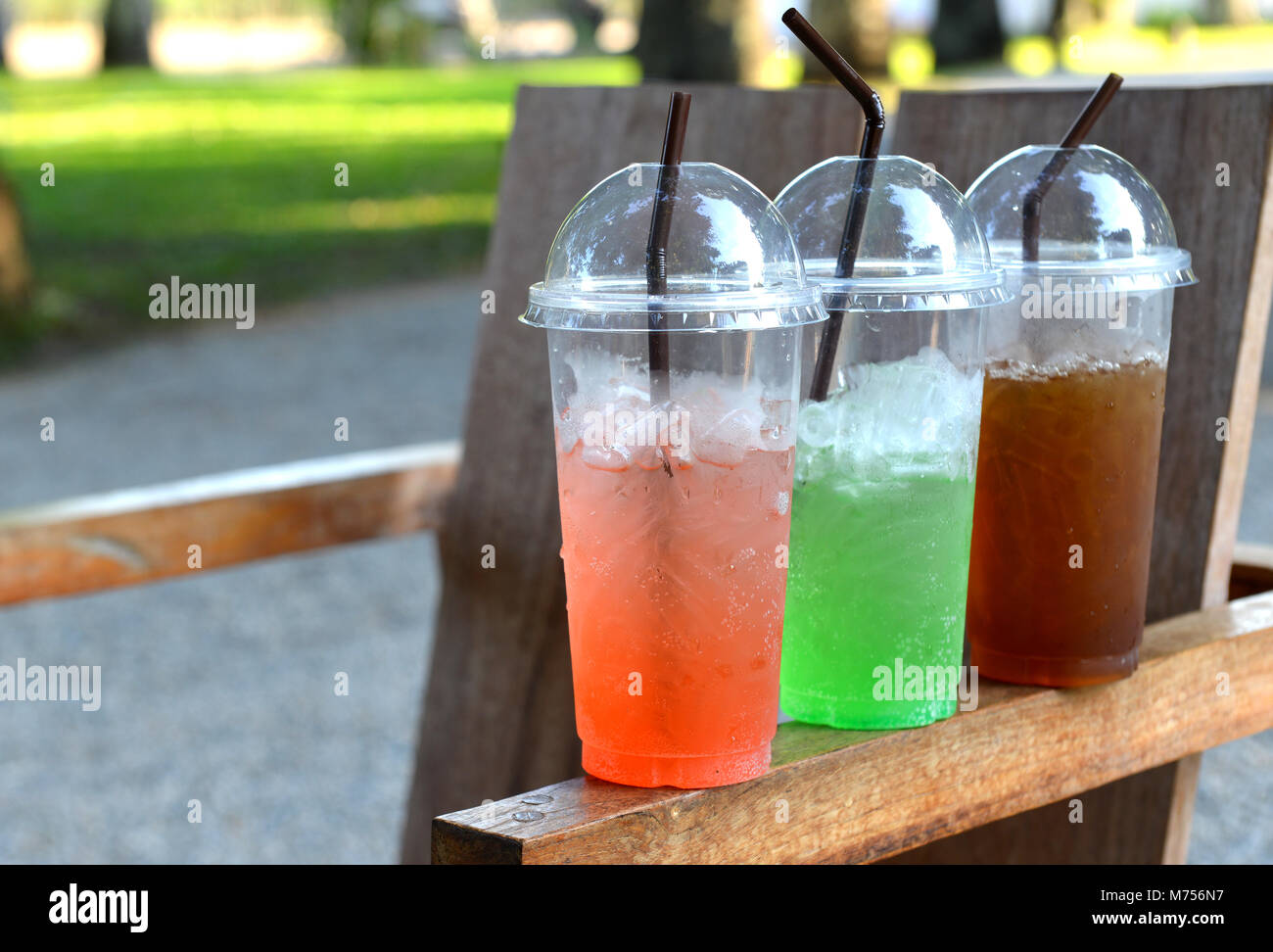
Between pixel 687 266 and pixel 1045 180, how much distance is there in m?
0.40

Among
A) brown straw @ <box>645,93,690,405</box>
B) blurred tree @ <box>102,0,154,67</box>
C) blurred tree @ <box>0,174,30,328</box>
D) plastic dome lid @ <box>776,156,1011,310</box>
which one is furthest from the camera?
blurred tree @ <box>102,0,154,67</box>

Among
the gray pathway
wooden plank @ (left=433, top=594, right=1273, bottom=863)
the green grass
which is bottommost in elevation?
the gray pathway

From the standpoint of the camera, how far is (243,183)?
11719 millimetres

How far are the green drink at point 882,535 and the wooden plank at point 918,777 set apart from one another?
4 centimetres

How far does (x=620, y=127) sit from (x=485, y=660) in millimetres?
835

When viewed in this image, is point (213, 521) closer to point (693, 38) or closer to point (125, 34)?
point (693, 38)

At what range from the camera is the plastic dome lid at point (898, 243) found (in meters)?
1.05

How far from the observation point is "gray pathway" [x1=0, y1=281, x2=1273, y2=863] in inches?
144

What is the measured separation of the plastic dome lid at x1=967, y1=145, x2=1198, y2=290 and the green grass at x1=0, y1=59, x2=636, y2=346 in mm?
8109

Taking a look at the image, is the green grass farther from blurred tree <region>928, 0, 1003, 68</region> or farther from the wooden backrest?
the wooden backrest

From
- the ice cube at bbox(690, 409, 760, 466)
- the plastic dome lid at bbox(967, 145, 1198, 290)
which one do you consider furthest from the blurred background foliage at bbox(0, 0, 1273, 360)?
the ice cube at bbox(690, 409, 760, 466)

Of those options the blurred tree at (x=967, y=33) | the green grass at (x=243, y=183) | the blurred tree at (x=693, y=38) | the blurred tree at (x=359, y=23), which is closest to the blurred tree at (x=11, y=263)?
the green grass at (x=243, y=183)

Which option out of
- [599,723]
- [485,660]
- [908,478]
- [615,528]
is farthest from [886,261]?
[485,660]

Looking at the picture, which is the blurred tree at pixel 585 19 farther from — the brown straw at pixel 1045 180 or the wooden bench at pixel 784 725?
the brown straw at pixel 1045 180
